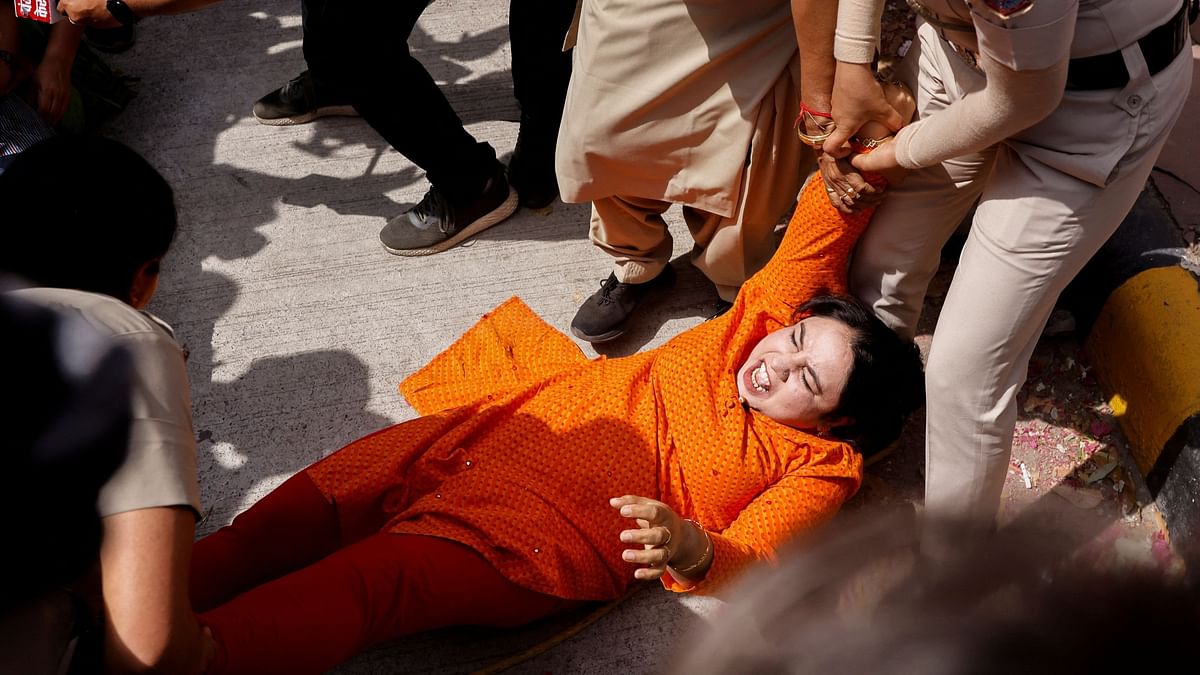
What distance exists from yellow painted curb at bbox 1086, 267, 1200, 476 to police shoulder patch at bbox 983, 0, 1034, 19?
138cm

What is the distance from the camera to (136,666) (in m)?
1.32

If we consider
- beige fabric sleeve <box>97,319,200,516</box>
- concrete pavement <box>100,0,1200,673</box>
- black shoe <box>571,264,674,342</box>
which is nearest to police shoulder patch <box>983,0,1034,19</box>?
concrete pavement <box>100,0,1200,673</box>

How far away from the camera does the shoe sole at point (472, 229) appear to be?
9.70ft

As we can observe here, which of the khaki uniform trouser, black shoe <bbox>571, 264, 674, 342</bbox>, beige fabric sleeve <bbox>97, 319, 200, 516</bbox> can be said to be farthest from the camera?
black shoe <bbox>571, 264, 674, 342</bbox>

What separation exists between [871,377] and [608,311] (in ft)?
2.79

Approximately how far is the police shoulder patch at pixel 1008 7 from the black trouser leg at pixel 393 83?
1.69m

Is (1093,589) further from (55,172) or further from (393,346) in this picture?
(393,346)

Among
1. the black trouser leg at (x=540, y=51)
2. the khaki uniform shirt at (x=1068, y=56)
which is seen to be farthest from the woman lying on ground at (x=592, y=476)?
the black trouser leg at (x=540, y=51)

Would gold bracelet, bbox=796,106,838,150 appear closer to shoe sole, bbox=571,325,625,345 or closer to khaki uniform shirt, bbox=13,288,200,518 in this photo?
shoe sole, bbox=571,325,625,345

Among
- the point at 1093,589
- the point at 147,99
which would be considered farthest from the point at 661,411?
the point at 147,99

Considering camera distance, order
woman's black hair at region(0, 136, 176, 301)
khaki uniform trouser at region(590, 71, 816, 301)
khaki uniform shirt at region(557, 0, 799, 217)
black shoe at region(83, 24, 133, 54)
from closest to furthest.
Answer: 1. woman's black hair at region(0, 136, 176, 301)
2. khaki uniform shirt at region(557, 0, 799, 217)
3. khaki uniform trouser at region(590, 71, 816, 301)
4. black shoe at region(83, 24, 133, 54)

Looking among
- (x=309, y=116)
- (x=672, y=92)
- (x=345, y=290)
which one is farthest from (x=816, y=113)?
(x=309, y=116)

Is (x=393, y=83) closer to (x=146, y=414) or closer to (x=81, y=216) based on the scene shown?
(x=81, y=216)

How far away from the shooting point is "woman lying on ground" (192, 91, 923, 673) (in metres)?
1.92
